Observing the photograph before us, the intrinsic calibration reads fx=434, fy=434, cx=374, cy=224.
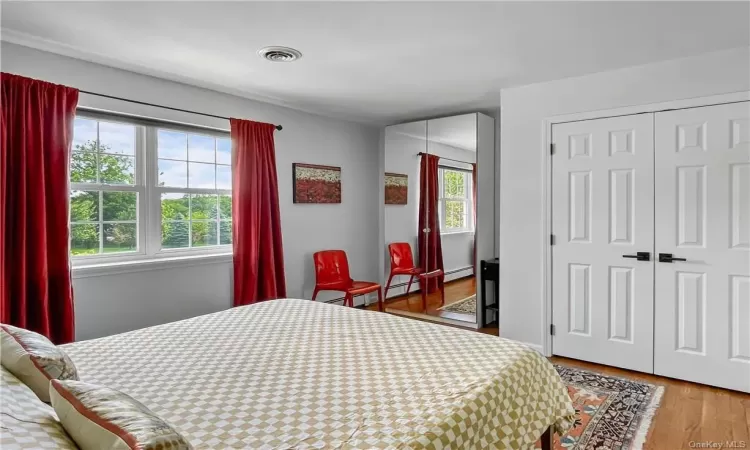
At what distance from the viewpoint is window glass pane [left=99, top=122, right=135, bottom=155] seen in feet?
10.7

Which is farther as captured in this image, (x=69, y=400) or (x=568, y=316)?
(x=568, y=316)

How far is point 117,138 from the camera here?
3330 mm

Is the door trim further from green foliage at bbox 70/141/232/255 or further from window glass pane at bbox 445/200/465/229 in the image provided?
green foliage at bbox 70/141/232/255

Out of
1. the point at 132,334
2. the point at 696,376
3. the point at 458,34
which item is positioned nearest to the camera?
the point at 132,334

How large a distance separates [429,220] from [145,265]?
284cm

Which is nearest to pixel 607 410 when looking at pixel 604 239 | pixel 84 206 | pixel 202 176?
pixel 604 239

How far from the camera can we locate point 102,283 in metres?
3.17

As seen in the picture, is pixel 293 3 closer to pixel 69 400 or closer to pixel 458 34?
pixel 458 34

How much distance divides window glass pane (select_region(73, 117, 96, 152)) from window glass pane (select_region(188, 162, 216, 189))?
30.5 inches

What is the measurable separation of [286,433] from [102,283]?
2.62m

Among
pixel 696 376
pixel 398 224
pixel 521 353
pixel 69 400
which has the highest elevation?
pixel 398 224

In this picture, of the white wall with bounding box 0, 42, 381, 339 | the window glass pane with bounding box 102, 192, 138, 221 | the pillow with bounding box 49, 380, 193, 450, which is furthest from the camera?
the window glass pane with bounding box 102, 192, 138, 221

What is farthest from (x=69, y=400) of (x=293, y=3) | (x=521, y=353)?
(x=293, y=3)

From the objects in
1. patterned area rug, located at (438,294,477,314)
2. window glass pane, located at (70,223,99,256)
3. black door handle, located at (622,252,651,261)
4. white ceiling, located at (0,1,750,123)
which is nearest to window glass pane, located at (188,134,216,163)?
white ceiling, located at (0,1,750,123)
